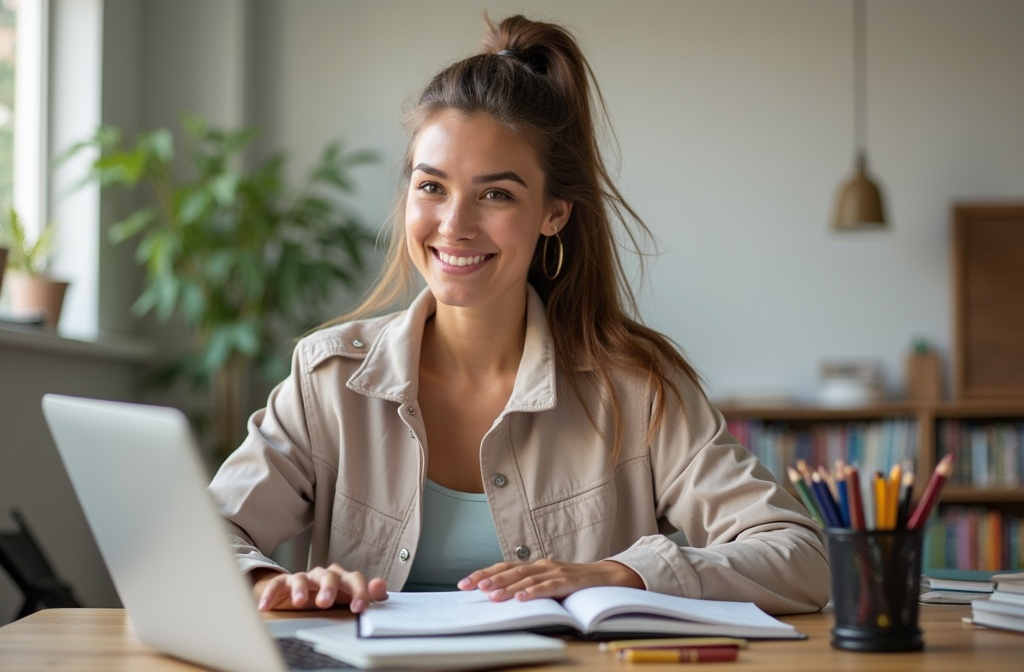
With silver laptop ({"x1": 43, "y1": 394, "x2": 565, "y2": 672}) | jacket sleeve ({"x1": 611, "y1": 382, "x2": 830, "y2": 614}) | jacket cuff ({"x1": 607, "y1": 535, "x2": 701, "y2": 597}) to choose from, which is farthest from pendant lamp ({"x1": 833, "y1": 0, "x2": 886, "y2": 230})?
silver laptop ({"x1": 43, "y1": 394, "x2": 565, "y2": 672})

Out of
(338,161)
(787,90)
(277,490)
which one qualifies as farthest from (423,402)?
(787,90)

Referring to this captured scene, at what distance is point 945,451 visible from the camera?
Answer: 4.74 m

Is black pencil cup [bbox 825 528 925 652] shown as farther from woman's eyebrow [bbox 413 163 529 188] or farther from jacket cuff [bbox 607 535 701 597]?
woman's eyebrow [bbox 413 163 529 188]

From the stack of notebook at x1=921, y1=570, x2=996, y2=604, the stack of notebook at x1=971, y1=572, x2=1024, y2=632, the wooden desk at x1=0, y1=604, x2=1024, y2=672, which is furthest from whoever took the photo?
the stack of notebook at x1=921, y1=570, x2=996, y2=604

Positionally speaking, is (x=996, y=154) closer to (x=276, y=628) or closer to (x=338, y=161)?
(x=338, y=161)

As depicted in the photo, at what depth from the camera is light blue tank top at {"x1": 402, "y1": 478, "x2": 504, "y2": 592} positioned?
69.4 inches

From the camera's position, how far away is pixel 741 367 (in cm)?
493

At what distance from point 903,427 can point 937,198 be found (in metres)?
0.98

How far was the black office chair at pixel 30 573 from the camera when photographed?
2984mm

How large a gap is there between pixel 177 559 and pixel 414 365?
2.90 feet

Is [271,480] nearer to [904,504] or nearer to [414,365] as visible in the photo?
[414,365]

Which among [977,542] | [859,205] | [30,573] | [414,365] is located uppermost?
[859,205]

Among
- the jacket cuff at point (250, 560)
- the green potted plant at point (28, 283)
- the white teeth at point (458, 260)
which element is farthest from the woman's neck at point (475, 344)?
the green potted plant at point (28, 283)

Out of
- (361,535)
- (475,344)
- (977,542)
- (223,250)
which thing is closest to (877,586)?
(361,535)
